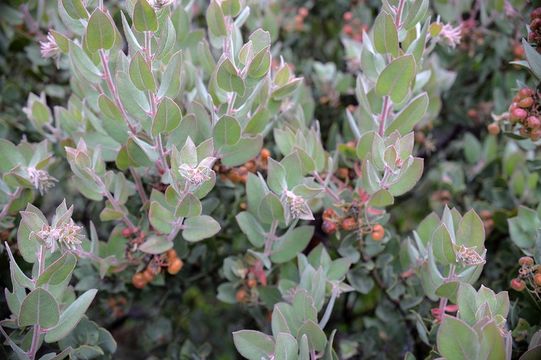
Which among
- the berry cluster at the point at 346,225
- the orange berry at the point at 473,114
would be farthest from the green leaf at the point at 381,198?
the orange berry at the point at 473,114

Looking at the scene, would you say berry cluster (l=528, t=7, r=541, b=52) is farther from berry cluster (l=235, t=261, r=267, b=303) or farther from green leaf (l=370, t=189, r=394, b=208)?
berry cluster (l=235, t=261, r=267, b=303)

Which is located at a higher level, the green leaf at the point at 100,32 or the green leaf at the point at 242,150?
the green leaf at the point at 100,32

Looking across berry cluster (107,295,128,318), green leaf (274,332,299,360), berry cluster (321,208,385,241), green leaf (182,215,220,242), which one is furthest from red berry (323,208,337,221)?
berry cluster (107,295,128,318)

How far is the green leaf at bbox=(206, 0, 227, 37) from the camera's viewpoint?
154 cm

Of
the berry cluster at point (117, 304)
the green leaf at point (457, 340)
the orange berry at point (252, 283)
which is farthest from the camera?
the berry cluster at point (117, 304)

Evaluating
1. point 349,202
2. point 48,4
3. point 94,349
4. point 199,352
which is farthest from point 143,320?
point 48,4

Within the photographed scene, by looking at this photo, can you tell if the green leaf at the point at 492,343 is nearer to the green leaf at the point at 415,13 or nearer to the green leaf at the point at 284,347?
the green leaf at the point at 284,347

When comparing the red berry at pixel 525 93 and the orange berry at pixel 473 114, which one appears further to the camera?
the orange berry at pixel 473 114

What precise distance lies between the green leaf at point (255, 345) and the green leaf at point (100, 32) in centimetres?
75

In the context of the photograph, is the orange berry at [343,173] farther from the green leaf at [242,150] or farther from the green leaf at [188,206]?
the green leaf at [188,206]

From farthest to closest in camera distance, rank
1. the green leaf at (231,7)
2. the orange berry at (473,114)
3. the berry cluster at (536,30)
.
Answer: the orange berry at (473,114) < the green leaf at (231,7) < the berry cluster at (536,30)

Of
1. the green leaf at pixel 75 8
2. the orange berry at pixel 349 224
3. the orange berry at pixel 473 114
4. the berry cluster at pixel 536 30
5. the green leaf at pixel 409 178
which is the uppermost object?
the green leaf at pixel 75 8

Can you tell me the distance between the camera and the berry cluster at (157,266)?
5.30ft

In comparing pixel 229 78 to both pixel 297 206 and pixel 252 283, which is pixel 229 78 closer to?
pixel 297 206
